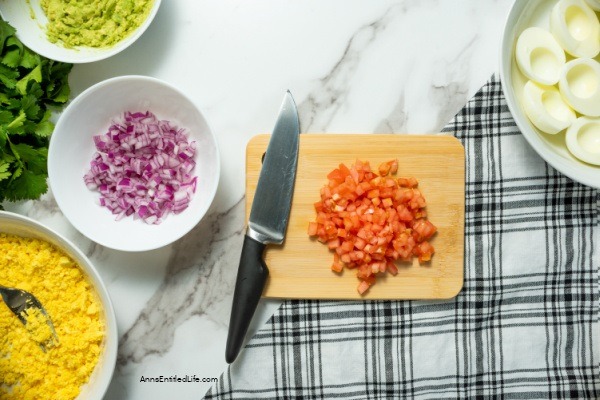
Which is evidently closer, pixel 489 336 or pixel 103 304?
pixel 103 304

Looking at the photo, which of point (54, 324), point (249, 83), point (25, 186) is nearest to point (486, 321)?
point (249, 83)

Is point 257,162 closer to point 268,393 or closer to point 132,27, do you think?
point 132,27

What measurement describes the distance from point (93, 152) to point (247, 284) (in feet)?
1.84

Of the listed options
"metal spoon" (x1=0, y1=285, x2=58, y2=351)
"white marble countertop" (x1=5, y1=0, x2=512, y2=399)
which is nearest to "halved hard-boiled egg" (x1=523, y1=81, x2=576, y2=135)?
"white marble countertop" (x1=5, y1=0, x2=512, y2=399)

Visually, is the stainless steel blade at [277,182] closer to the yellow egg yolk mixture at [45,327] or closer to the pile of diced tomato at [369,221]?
the pile of diced tomato at [369,221]

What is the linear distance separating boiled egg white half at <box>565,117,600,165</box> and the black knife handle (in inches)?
33.8

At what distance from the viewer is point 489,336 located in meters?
1.81

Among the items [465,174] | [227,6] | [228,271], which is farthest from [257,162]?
[465,174]

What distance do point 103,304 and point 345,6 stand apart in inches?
40.7

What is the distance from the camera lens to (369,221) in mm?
1674

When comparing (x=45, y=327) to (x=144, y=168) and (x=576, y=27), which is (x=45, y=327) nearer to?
(x=144, y=168)

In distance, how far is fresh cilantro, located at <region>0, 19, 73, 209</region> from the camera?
1646 mm

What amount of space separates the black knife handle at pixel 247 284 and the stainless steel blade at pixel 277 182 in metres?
0.03

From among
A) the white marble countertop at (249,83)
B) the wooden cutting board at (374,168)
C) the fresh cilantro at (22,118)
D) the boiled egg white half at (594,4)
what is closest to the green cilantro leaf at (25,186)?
the fresh cilantro at (22,118)
